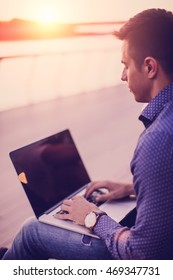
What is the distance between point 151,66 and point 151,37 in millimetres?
85

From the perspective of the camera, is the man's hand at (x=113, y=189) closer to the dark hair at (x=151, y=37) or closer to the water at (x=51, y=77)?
the dark hair at (x=151, y=37)

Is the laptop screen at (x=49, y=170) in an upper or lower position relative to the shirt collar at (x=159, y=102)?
lower

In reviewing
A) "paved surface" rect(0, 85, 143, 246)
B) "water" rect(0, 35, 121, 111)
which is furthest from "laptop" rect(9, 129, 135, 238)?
"water" rect(0, 35, 121, 111)

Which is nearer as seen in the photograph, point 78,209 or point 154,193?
point 154,193

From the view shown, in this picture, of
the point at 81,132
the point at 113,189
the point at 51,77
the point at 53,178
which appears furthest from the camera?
the point at 51,77

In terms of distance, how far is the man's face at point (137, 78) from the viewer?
3.84 feet

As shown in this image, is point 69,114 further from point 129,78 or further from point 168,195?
point 168,195

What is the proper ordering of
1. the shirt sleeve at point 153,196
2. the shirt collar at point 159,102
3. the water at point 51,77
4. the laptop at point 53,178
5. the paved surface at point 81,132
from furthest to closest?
the water at point 51,77, the paved surface at point 81,132, the laptop at point 53,178, the shirt collar at point 159,102, the shirt sleeve at point 153,196

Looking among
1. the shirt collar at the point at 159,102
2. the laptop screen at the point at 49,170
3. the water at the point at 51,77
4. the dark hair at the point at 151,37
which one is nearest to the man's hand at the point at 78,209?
the laptop screen at the point at 49,170

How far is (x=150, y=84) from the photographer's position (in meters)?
1.16

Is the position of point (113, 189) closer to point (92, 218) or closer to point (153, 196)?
point (92, 218)

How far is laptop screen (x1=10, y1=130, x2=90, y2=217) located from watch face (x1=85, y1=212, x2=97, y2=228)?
0.26 m

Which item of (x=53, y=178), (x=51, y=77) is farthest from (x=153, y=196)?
(x=51, y=77)

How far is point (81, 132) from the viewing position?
3982 mm
